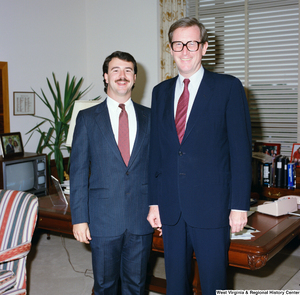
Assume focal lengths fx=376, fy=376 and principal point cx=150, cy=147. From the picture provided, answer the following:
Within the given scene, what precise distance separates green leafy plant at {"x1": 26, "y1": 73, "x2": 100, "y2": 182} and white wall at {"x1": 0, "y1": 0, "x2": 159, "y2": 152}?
10 centimetres

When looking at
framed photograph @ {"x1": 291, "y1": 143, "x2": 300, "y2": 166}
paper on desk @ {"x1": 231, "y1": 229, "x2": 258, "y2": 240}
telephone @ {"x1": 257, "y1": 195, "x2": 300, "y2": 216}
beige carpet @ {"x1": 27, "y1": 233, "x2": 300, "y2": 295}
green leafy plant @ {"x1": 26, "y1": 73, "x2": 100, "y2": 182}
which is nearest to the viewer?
paper on desk @ {"x1": 231, "y1": 229, "x2": 258, "y2": 240}

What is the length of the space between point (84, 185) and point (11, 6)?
2.84m

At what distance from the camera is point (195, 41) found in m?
1.70

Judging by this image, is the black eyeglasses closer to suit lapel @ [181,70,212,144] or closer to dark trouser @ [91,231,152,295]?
suit lapel @ [181,70,212,144]

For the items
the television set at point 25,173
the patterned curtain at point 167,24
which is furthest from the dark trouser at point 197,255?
the patterned curtain at point 167,24

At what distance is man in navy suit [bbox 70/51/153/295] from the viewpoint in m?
1.93

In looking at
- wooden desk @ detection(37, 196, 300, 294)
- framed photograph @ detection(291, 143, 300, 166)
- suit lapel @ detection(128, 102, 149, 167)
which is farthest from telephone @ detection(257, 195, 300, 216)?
framed photograph @ detection(291, 143, 300, 166)

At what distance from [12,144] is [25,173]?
1.08 feet

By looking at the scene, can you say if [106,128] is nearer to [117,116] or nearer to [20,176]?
[117,116]

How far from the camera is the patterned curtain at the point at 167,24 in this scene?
4457 mm

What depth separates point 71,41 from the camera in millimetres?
4770

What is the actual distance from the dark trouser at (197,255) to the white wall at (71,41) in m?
2.88

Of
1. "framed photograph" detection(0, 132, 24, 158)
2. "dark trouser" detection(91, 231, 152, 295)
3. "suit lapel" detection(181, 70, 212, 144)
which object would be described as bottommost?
"dark trouser" detection(91, 231, 152, 295)

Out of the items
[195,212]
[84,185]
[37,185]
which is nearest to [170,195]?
[195,212]
